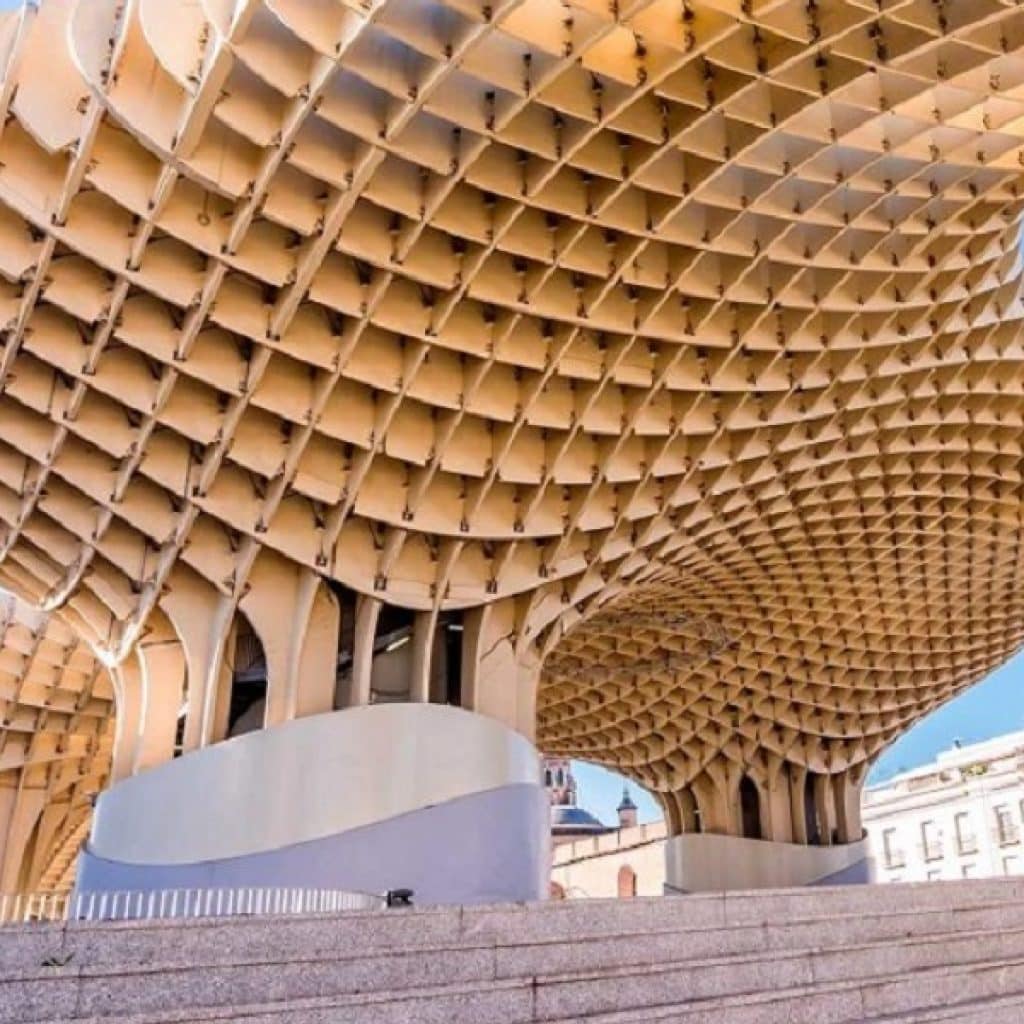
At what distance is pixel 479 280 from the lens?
752 inches

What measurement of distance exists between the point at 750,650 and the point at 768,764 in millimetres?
7487

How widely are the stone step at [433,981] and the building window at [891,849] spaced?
188ft

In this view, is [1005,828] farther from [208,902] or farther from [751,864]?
[208,902]

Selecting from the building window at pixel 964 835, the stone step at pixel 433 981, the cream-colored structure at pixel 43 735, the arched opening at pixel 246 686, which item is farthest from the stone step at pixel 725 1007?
the building window at pixel 964 835

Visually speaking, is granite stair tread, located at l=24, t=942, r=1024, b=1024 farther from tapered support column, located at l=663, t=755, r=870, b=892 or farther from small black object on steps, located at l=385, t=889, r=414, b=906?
tapered support column, located at l=663, t=755, r=870, b=892

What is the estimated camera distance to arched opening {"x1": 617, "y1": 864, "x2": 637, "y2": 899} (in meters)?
61.0

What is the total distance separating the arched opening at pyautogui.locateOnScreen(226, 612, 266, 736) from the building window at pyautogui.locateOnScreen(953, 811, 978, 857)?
153 ft

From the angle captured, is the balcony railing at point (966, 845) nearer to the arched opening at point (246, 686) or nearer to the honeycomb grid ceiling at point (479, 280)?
the honeycomb grid ceiling at point (479, 280)

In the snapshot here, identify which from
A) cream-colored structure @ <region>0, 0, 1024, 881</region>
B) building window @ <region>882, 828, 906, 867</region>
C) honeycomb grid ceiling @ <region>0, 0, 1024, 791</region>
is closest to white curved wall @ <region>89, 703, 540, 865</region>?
cream-colored structure @ <region>0, 0, 1024, 881</region>

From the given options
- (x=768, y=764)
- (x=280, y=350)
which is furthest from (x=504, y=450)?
(x=768, y=764)

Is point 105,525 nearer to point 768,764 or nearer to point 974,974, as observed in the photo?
point 974,974

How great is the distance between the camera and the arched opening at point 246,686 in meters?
22.5

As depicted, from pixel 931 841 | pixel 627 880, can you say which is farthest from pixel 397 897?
pixel 931 841

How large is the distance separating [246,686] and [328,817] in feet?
15.2
